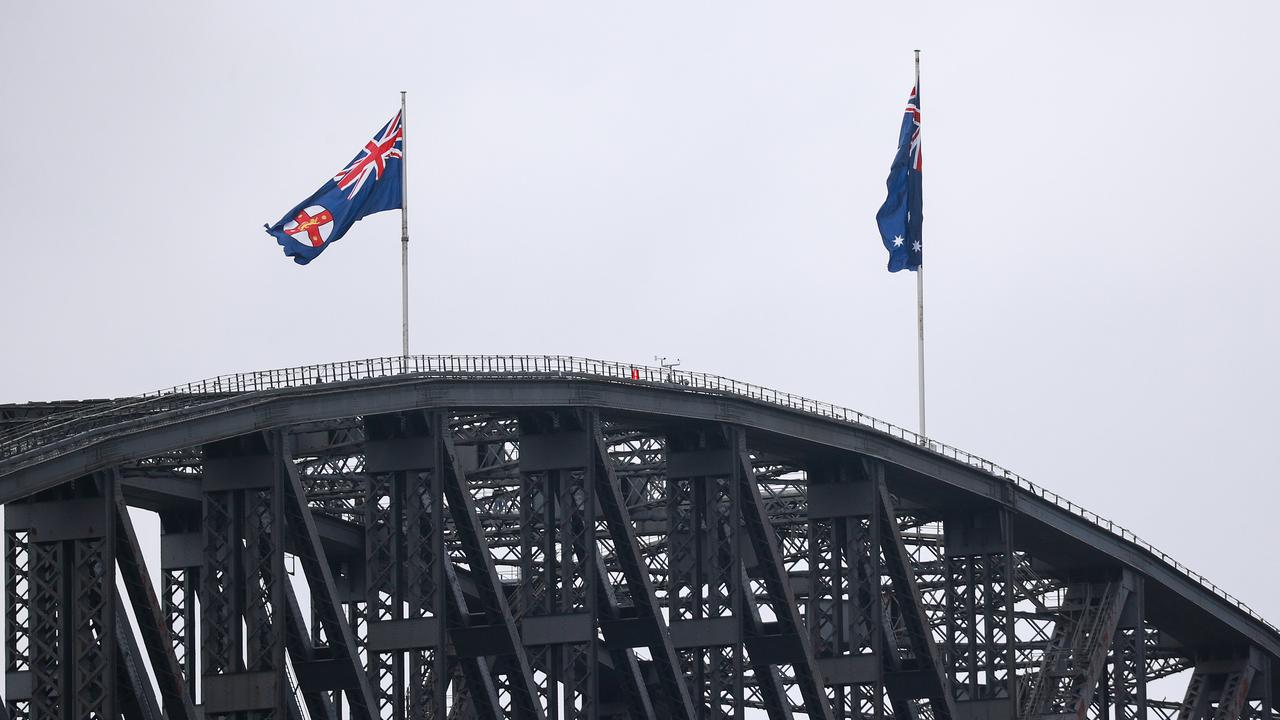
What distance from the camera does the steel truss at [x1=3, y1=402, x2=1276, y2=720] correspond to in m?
78.4

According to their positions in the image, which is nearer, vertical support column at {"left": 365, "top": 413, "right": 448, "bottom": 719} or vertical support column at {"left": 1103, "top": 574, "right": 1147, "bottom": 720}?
vertical support column at {"left": 365, "top": 413, "right": 448, "bottom": 719}

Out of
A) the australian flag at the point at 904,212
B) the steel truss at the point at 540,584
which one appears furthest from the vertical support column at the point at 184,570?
the australian flag at the point at 904,212

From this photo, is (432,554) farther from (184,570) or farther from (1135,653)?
(1135,653)

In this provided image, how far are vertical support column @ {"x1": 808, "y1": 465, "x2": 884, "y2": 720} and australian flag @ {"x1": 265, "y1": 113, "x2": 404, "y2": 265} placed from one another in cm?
→ 2433

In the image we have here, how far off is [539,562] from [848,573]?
11.5m

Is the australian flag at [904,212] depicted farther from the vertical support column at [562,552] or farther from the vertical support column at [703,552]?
the vertical support column at [562,552]

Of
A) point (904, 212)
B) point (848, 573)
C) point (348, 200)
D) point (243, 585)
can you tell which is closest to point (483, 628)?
point (243, 585)

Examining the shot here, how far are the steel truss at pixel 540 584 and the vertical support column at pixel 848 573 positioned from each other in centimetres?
11

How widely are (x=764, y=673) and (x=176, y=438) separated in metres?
29.2

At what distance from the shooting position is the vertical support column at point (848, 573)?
10450 centimetres

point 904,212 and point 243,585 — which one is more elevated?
point 904,212

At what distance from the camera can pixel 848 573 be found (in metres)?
106

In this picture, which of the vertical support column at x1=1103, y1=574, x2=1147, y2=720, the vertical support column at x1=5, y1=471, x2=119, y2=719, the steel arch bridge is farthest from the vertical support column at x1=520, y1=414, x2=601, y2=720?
the vertical support column at x1=1103, y1=574, x2=1147, y2=720

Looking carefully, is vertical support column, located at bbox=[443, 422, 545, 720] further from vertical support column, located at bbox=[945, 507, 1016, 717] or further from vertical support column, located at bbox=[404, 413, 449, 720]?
vertical support column, located at bbox=[945, 507, 1016, 717]
